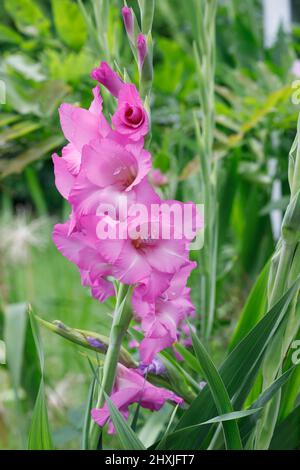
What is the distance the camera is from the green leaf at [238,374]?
1.37 feet

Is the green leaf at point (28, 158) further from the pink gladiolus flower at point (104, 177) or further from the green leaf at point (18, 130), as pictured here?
the pink gladiolus flower at point (104, 177)

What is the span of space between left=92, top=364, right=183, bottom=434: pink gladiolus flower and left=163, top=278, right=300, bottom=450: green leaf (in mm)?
20

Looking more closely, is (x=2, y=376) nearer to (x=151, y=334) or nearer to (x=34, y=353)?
(x=34, y=353)

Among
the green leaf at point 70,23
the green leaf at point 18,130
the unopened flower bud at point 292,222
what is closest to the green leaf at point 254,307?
the unopened flower bud at point 292,222

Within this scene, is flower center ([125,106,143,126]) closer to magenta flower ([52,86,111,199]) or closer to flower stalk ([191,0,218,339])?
magenta flower ([52,86,111,199])

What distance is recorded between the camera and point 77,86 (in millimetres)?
967

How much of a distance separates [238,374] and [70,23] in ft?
2.22

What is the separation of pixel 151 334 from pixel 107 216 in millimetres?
85

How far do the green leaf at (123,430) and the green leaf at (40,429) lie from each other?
0.05m

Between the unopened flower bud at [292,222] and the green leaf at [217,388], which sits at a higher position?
the unopened flower bud at [292,222]

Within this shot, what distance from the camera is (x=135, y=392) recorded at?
45 cm

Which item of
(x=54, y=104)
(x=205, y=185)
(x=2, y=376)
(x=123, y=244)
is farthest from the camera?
(x=2, y=376)

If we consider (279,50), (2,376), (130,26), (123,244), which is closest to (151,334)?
(123,244)

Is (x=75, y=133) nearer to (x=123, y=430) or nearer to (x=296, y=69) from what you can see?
(x=123, y=430)
